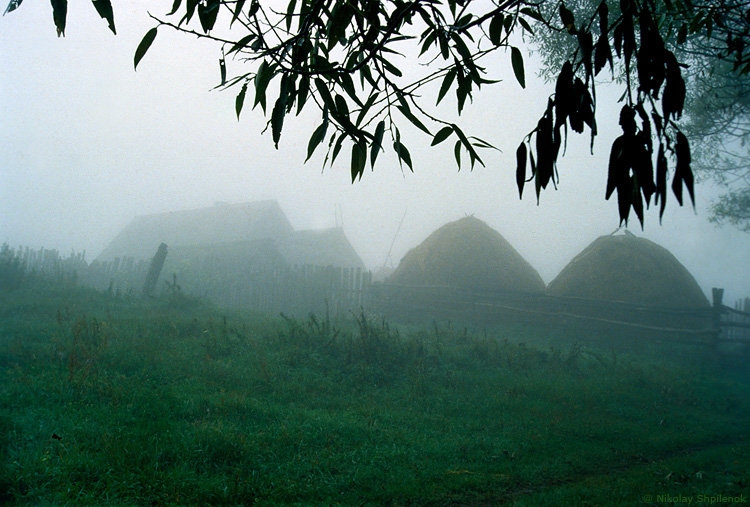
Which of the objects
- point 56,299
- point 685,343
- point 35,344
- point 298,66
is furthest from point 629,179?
point 685,343

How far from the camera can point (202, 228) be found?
34.6 meters

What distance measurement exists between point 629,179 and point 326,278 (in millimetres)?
15851

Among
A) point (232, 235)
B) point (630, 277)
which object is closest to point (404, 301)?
point (630, 277)

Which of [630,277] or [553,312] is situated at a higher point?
[630,277]

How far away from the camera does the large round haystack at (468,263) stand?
18.7m

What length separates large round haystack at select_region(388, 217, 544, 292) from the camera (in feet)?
61.4

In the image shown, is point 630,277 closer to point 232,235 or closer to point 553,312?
point 553,312

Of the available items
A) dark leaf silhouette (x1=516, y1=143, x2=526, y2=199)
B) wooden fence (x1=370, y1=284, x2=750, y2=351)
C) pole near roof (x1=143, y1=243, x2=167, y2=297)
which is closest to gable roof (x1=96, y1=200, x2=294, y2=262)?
wooden fence (x1=370, y1=284, x2=750, y2=351)

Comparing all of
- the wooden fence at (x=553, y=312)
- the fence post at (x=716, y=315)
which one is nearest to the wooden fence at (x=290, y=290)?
the wooden fence at (x=553, y=312)

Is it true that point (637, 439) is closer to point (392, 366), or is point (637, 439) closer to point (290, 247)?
point (392, 366)

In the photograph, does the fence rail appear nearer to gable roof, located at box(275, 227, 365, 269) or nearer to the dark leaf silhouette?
gable roof, located at box(275, 227, 365, 269)

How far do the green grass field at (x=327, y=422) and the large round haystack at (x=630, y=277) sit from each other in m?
6.11

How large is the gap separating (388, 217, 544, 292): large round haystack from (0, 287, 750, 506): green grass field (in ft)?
25.0

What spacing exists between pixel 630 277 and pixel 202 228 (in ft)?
85.9
